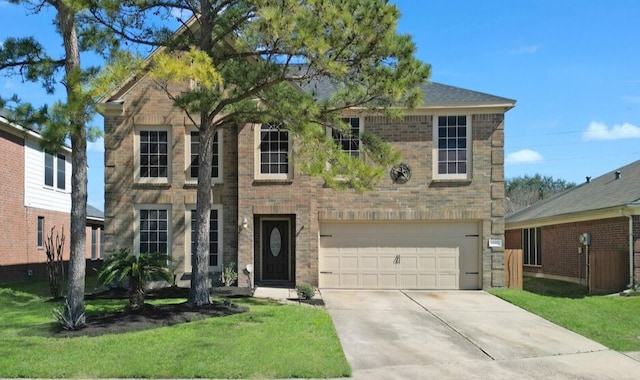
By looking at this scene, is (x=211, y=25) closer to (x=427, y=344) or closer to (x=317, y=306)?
(x=317, y=306)

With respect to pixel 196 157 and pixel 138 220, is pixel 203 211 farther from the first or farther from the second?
pixel 138 220

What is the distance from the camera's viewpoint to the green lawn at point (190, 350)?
25.4 feet

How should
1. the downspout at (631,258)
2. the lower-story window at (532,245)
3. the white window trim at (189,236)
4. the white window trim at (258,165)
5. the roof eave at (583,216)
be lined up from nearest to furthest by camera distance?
the downspout at (631,258)
the roof eave at (583,216)
the white window trim at (258,165)
the white window trim at (189,236)
the lower-story window at (532,245)

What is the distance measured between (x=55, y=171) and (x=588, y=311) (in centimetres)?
2127

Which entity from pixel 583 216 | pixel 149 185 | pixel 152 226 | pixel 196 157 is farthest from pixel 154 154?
pixel 583 216

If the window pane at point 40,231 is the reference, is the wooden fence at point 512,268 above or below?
below

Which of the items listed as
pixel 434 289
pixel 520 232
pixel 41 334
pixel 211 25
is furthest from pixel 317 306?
pixel 520 232

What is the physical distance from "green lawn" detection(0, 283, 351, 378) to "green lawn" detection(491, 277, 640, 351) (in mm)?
5372

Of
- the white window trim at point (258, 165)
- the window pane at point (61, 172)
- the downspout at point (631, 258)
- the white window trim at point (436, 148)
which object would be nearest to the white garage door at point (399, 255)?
the white window trim at point (436, 148)

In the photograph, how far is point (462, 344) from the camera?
33.1 ft

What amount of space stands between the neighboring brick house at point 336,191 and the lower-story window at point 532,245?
769 centimetres

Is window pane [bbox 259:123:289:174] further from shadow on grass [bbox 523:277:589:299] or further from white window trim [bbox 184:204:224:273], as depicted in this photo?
shadow on grass [bbox 523:277:589:299]

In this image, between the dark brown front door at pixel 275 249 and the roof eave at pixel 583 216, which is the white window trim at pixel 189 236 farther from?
the roof eave at pixel 583 216

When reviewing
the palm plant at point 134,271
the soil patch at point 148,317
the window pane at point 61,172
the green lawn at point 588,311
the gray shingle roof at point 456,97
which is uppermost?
the gray shingle roof at point 456,97
